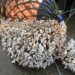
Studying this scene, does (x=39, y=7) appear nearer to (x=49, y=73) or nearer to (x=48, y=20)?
(x=48, y=20)

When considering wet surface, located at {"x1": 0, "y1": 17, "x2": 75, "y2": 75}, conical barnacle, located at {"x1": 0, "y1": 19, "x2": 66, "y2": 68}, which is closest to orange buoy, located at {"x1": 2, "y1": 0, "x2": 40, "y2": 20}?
conical barnacle, located at {"x1": 0, "y1": 19, "x2": 66, "y2": 68}

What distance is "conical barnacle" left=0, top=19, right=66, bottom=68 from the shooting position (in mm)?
779

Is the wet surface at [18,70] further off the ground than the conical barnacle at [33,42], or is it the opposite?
the conical barnacle at [33,42]

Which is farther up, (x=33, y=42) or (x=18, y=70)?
(x=33, y=42)

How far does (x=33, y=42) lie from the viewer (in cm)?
78

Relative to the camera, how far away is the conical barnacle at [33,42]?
0.78 metres

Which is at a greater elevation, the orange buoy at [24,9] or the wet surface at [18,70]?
the orange buoy at [24,9]

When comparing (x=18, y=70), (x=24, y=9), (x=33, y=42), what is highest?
(x=24, y=9)

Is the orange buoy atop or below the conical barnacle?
atop

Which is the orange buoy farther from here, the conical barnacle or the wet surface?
the wet surface

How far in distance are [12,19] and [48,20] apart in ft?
0.50

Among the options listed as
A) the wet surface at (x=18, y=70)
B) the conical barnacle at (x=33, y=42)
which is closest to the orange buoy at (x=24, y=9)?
the conical barnacle at (x=33, y=42)

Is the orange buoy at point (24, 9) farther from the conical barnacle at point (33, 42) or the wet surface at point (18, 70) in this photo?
the wet surface at point (18, 70)

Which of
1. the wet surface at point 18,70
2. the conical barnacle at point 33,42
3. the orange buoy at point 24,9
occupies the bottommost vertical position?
the wet surface at point 18,70
